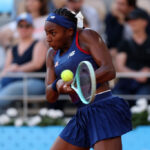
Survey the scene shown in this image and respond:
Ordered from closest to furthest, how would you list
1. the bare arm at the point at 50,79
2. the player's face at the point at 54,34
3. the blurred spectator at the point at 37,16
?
the player's face at the point at 54,34 → the bare arm at the point at 50,79 → the blurred spectator at the point at 37,16

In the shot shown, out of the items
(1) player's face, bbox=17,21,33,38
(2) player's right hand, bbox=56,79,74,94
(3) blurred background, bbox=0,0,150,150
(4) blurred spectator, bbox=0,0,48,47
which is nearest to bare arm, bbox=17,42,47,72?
(3) blurred background, bbox=0,0,150,150

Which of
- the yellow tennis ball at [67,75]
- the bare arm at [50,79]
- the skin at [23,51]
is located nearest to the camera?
the yellow tennis ball at [67,75]

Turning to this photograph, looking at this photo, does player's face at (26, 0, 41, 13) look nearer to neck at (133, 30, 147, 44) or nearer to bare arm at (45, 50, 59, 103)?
neck at (133, 30, 147, 44)

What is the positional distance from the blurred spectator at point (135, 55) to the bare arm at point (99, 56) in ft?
10.8

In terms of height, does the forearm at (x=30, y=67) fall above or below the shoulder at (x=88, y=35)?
below

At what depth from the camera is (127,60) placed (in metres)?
6.74

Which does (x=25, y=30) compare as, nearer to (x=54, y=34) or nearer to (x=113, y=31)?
(x=113, y=31)

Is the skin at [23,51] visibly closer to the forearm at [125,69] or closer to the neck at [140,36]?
the forearm at [125,69]

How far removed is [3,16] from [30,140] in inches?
115

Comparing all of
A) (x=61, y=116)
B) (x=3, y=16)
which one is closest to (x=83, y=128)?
(x=61, y=116)

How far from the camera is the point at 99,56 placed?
3.30m

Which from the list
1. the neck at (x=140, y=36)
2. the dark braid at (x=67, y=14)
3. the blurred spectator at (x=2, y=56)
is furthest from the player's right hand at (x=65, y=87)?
the blurred spectator at (x=2, y=56)

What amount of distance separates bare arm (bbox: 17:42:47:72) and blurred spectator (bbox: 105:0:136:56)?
1087mm

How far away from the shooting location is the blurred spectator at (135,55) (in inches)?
260
